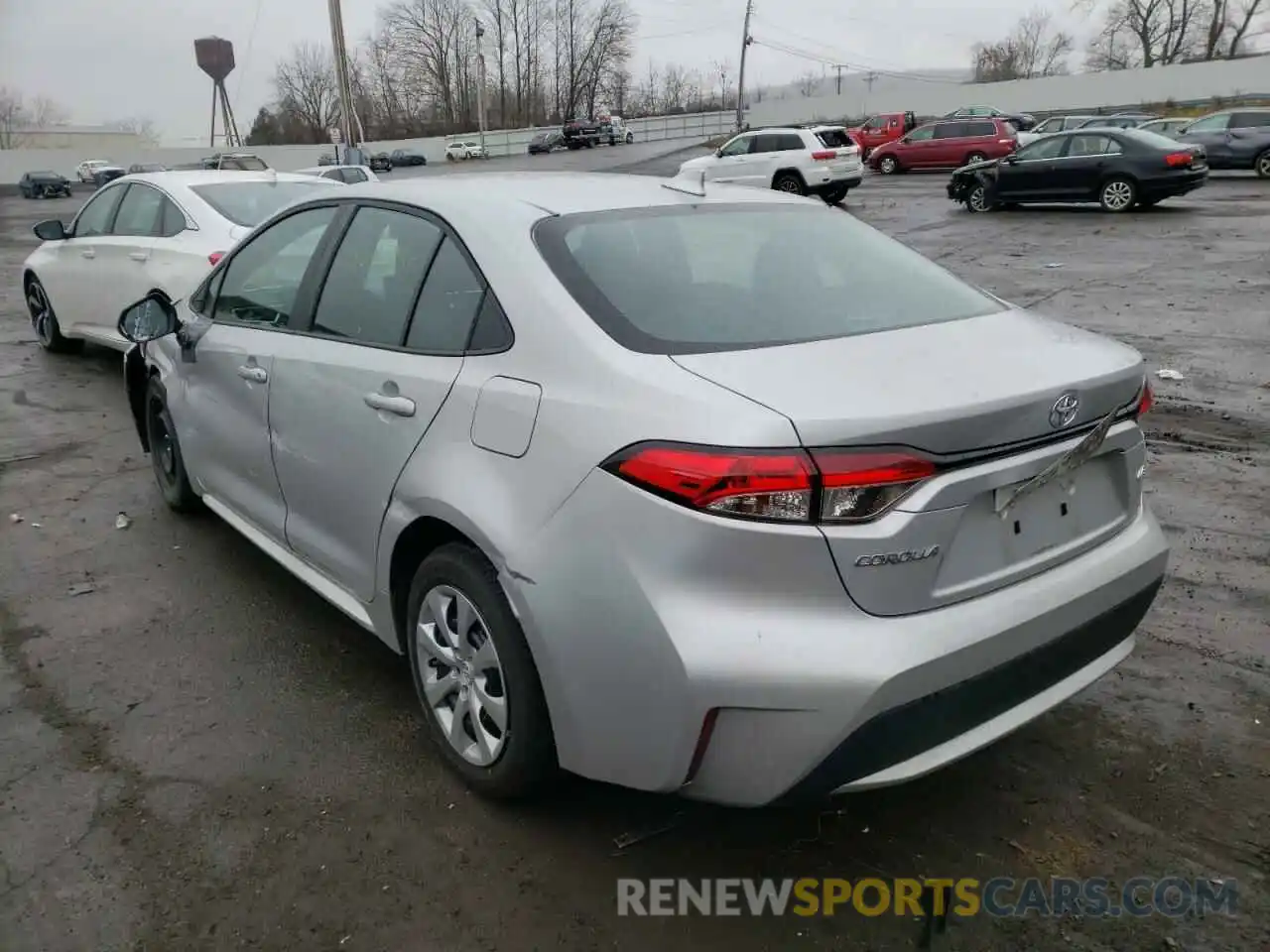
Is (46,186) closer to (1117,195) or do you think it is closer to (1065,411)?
(1117,195)

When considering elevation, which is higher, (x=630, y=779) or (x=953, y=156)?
(x=953, y=156)

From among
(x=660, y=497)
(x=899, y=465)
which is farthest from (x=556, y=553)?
(x=899, y=465)

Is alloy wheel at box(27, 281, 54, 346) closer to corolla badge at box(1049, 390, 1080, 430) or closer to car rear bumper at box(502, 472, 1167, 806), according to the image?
car rear bumper at box(502, 472, 1167, 806)

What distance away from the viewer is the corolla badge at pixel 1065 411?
228cm

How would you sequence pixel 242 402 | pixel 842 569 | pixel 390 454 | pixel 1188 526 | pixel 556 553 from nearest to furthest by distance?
1. pixel 842 569
2. pixel 556 553
3. pixel 390 454
4. pixel 242 402
5. pixel 1188 526

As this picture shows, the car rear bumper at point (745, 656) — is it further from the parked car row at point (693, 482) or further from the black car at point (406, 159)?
the black car at point (406, 159)

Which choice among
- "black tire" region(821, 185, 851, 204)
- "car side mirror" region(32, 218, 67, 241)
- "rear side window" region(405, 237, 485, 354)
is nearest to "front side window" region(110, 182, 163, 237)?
"car side mirror" region(32, 218, 67, 241)

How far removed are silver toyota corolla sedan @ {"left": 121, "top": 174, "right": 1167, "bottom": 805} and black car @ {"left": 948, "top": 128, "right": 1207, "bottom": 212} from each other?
1788 centimetres

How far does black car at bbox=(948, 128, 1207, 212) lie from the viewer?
18125 millimetres

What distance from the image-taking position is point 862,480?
2.03 m

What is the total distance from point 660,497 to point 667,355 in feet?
1.34

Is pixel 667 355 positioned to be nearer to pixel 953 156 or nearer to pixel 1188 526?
pixel 1188 526

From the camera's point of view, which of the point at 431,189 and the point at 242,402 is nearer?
the point at 431,189

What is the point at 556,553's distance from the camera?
2.26m
